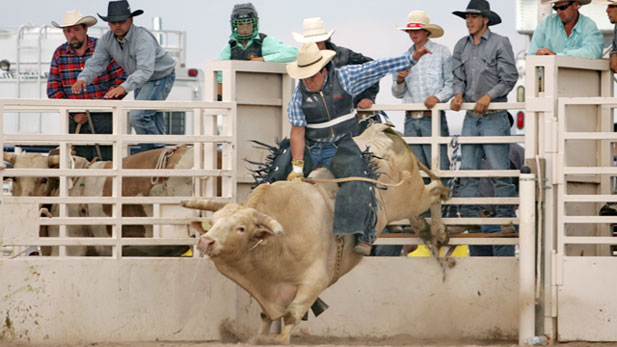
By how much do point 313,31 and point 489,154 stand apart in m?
1.81

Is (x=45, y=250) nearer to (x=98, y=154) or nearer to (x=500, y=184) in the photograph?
(x=98, y=154)

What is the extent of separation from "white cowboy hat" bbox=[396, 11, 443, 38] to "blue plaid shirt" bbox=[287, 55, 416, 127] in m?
1.35

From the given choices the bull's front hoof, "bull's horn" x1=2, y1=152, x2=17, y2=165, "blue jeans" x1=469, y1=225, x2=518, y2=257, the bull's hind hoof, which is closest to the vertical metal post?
"blue jeans" x1=469, y1=225, x2=518, y2=257

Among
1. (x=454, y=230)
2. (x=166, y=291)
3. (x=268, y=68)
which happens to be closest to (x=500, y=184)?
(x=454, y=230)

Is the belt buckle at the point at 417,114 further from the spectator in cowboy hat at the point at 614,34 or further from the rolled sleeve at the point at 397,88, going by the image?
the spectator in cowboy hat at the point at 614,34

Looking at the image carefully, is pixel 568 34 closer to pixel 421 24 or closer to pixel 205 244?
pixel 421 24

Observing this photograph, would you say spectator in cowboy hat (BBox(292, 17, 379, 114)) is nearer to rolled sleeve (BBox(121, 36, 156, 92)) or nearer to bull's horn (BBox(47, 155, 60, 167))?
rolled sleeve (BBox(121, 36, 156, 92))

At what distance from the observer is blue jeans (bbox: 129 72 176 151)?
10836 millimetres

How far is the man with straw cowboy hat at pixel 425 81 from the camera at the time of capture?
1027 centimetres

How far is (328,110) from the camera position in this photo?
905 centimetres

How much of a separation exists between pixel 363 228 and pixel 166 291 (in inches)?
69.5

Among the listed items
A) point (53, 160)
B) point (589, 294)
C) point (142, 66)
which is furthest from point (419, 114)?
point (53, 160)

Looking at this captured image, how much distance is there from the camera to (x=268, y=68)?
32.8 ft

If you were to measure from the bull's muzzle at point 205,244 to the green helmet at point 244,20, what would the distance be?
3171 mm
